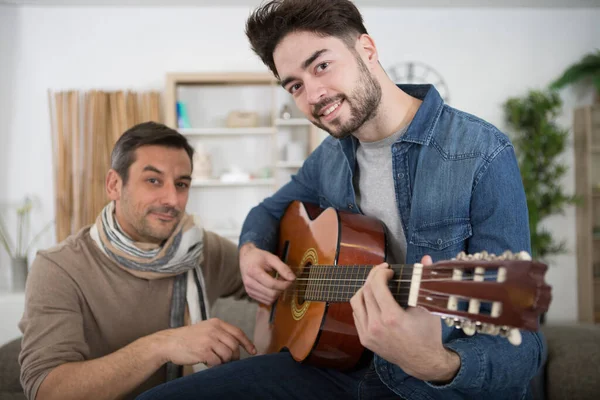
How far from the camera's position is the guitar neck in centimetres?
94

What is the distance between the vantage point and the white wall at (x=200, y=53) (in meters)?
5.18

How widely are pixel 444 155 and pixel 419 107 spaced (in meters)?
0.19

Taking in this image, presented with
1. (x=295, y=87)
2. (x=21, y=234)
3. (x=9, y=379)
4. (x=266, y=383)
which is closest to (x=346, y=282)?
(x=266, y=383)

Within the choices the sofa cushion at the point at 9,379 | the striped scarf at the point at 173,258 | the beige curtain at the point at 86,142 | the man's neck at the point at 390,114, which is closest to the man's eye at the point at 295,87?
the man's neck at the point at 390,114

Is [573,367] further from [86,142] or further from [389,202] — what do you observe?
[86,142]

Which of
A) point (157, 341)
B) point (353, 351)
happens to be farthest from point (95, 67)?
point (353, 351)

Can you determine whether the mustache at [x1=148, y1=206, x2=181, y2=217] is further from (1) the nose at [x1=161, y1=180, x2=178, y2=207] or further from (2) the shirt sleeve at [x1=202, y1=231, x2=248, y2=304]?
(2) the shirt sleeve at [x1=202, y1=231, x2=248, y2=304]

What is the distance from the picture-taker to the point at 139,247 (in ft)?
6.31

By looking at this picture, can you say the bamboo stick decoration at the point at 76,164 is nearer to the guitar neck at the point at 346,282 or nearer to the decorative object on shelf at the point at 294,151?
the decorative object on shelf at the point at 294,151

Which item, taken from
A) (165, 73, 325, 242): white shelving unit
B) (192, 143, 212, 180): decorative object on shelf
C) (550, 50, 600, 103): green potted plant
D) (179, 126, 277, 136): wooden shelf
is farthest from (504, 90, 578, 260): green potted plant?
(192, 143, 212, 180): decorative object on shelf

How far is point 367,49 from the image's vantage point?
4.81 feet

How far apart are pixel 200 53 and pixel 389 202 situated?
436 centimetres

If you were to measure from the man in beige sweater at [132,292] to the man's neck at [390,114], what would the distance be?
0.76 meters

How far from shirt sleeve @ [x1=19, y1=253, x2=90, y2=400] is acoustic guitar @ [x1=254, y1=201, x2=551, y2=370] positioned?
2.06 feet
